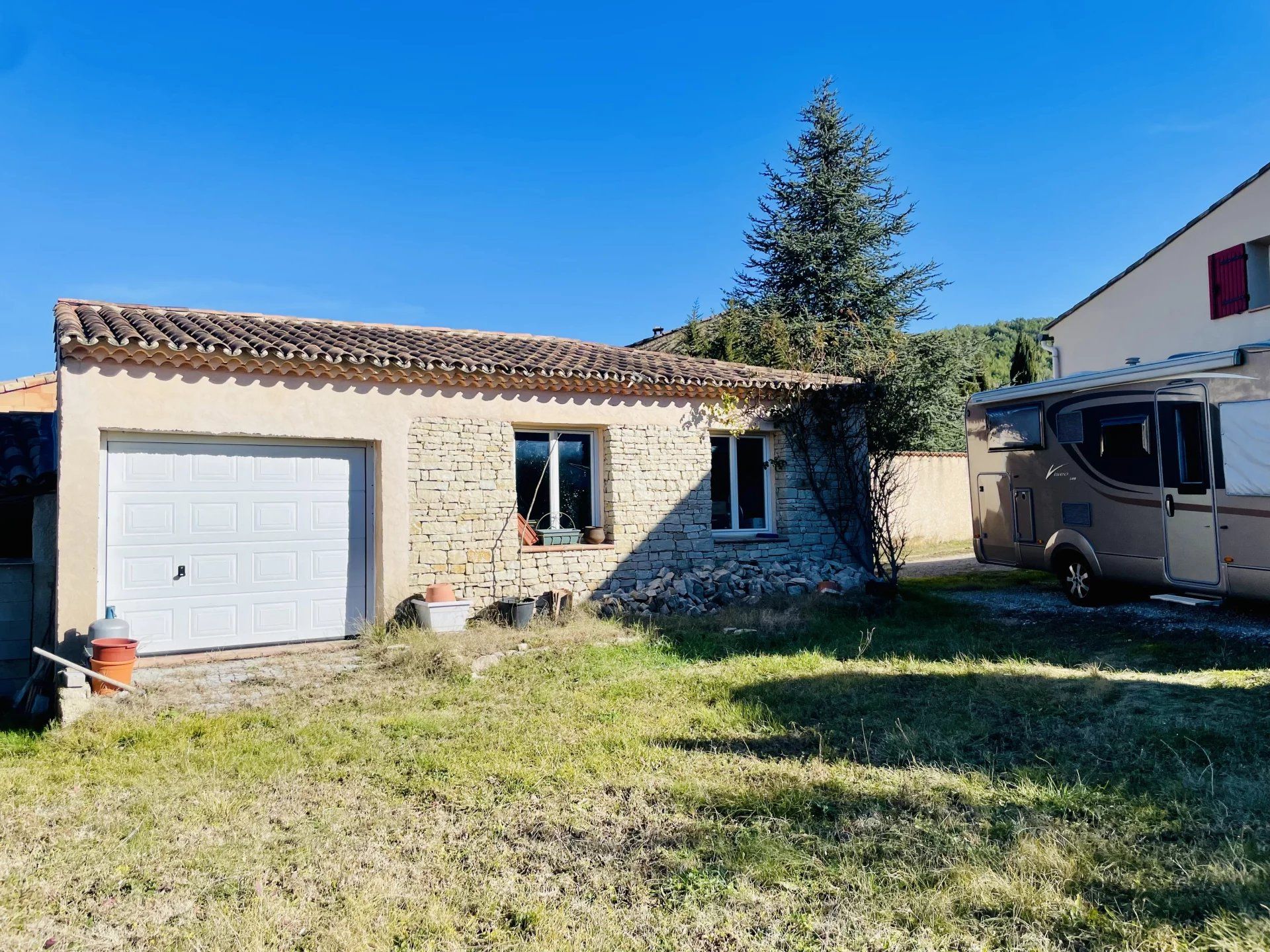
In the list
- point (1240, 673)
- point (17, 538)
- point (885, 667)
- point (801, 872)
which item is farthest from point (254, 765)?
point (1240, 673)

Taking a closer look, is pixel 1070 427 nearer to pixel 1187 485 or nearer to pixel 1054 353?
pixel 1187 485

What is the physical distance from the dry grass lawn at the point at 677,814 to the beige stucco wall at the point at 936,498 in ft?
37.5

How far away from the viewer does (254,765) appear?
536 centimetres

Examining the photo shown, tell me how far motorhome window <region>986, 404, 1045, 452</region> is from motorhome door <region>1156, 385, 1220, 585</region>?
180 centimetres

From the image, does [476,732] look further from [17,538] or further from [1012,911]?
[17,538]

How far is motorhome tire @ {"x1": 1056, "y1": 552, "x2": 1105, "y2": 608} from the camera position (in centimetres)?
1027

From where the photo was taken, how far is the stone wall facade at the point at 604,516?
397 inches

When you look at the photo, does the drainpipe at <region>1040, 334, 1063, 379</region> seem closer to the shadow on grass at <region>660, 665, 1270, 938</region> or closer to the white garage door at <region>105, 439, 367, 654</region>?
the shadow on grass at <region>660, 665, 1270, 938</region>

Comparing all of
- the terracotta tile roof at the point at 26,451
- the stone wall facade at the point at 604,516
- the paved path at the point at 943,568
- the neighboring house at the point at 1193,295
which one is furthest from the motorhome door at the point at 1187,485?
the terracotta tile roof at the point at 26,451

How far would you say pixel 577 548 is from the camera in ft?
36.3

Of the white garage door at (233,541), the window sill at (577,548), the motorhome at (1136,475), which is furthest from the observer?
the window sill at (577,548)

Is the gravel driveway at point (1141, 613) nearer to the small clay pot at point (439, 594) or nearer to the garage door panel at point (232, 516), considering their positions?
the small clay pot at point (439, 594)

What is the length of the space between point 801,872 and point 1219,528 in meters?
7.49

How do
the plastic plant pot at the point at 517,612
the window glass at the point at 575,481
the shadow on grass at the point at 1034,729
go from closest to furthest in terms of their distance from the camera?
the shadow on grass at the point at 1034,729
the plastic plant pot at the point at 517,612
the window glass at the point at 575,481
